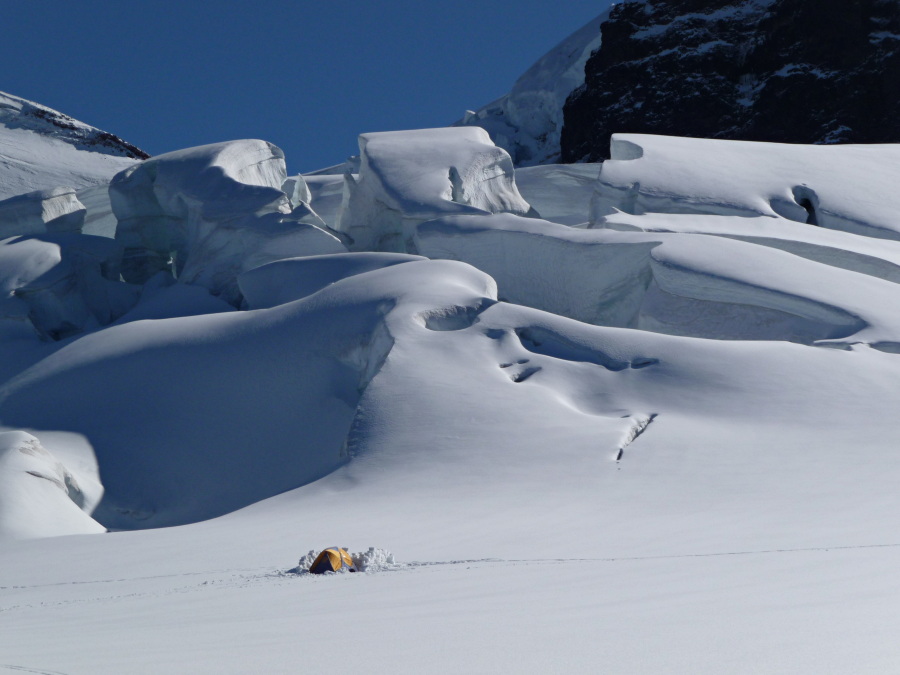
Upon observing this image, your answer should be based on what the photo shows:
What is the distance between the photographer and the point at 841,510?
638cm

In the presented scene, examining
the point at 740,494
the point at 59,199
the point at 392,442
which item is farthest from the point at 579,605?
the point at 59,199

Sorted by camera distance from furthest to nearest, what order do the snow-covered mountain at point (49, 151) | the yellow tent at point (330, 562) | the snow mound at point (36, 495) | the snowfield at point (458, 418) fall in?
the snow-covered mountain at point (49, 151), the snow mound at point (36, 495), the yellow tent at point (330, 562), the snowfield at point (458, 418)

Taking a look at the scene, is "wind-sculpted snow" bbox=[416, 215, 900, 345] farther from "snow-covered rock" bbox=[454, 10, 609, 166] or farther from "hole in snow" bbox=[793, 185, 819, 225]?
"snow-covered rock" bbox=[454, 10, 609, 166]

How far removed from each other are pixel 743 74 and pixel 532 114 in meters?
11.9

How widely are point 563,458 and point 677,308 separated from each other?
440 centimetres

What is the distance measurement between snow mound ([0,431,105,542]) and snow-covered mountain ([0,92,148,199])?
571 inches

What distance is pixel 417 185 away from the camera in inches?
615

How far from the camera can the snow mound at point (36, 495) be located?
29.0 feet

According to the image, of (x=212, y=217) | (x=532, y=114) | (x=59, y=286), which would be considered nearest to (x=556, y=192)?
(x=212, y=217)

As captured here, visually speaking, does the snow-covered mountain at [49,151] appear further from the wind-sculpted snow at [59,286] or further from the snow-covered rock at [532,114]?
the snow-covered rock at [532,114]

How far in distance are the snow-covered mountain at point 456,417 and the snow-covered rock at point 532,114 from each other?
31365 millimetres

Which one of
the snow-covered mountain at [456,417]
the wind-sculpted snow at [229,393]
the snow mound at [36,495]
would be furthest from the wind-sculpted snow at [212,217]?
the snow mound at [36,495]

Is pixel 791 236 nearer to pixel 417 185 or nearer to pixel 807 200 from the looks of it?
pixel 807 200

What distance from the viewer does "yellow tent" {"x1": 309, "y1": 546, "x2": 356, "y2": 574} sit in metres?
5.62
